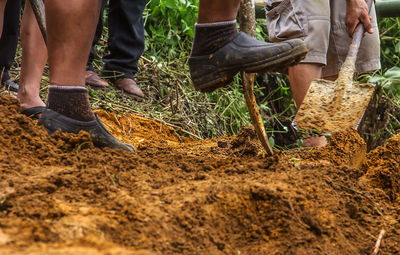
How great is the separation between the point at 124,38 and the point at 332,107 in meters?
2.04

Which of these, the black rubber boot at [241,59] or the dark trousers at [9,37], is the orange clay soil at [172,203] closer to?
the black rubber boot at [241,59]

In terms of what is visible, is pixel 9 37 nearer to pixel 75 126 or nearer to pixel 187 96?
pixel 187 96

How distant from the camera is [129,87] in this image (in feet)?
12.1

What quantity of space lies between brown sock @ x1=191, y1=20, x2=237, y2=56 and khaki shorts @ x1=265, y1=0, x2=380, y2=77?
1223 millimetres

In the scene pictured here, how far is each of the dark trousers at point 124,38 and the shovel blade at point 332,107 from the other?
5.95ft

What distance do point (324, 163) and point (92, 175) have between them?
922mm

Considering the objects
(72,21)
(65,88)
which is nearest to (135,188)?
(65,88)

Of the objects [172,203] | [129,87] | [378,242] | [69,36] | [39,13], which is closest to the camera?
[172,203]

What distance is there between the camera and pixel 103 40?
4305 mm

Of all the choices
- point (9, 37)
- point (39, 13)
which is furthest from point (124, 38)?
point (39, 13)

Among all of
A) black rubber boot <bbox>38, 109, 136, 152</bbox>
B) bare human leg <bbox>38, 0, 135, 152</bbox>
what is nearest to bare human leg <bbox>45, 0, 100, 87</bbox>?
bare human leg <bbox>38, 0, 135, 152</bbox>

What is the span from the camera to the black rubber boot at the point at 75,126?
5.43 ft

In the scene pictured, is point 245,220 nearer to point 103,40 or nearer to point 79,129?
point 79,129

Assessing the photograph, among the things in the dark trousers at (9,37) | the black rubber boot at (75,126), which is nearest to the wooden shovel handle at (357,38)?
the black rubber boot at (75,126)
